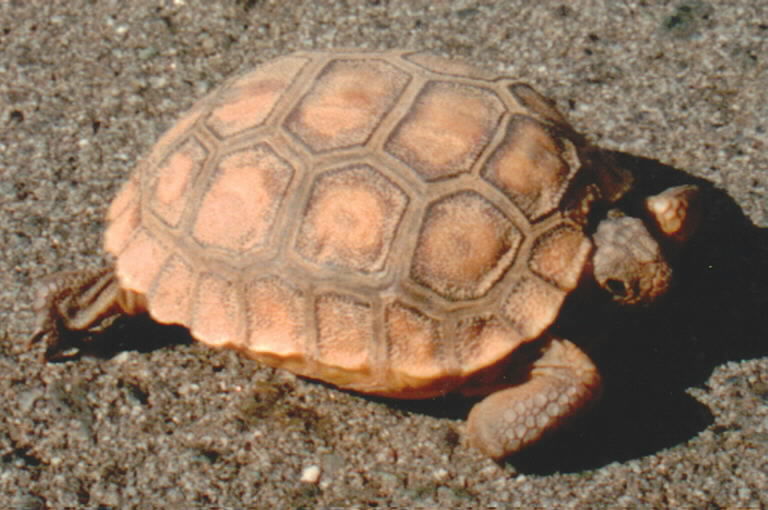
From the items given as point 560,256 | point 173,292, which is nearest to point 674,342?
point 560,256

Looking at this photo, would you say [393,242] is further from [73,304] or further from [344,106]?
[73,304]

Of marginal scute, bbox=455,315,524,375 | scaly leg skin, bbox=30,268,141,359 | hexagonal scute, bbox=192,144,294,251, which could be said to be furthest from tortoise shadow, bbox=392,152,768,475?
scaly leg skin, bbox=30,268,141,359

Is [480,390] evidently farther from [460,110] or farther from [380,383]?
[460,110]

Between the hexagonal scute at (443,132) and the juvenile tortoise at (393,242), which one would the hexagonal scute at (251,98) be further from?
the hexagonal scute at (443,132)

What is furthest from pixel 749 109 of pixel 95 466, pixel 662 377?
pixel 95 466

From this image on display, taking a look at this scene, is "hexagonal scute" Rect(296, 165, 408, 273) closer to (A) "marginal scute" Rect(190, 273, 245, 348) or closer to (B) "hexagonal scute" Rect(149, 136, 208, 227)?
(A) "marginal scute" Rect(190, 273, 245, 348)

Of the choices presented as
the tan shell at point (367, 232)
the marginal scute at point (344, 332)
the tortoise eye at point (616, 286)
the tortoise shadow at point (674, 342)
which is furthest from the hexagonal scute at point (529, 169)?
the marginal scute at point (344, 332)
